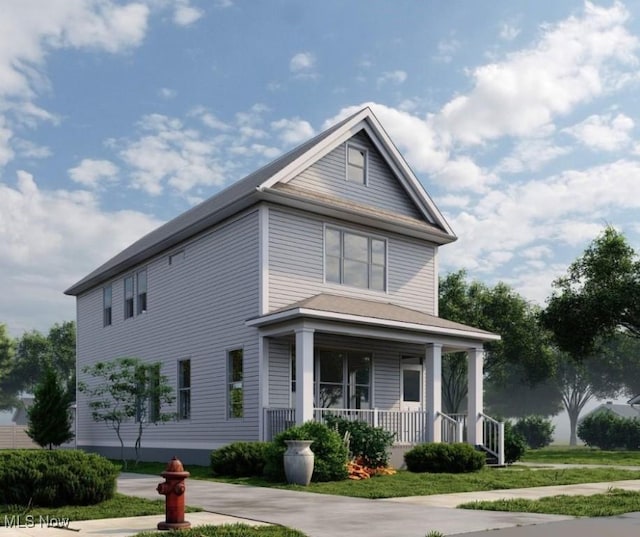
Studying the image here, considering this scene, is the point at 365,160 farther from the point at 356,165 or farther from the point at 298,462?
the point at 298,462

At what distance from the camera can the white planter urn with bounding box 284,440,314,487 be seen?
1697 cm

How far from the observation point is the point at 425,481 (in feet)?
57.7

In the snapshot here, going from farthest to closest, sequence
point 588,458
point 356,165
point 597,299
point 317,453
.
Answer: point 597,299
point 588,458
point 356,165
point 317,453

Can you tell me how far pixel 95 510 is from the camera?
11828 mm

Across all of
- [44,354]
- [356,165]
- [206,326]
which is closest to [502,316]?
[356,165]

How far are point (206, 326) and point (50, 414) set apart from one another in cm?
1272

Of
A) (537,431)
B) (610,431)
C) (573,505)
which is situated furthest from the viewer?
(537,431)

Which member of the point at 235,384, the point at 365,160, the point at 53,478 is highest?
the point at 365,160

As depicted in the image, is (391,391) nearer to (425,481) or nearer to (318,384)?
(318,384)

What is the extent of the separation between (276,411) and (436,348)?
5.14 m

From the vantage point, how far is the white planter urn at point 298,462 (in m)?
17.0

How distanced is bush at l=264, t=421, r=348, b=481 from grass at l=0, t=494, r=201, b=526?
505 cm

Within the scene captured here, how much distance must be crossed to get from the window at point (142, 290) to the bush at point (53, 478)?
54.8 ft

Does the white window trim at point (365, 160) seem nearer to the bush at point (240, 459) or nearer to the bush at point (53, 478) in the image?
the bush at point (240, 459)
